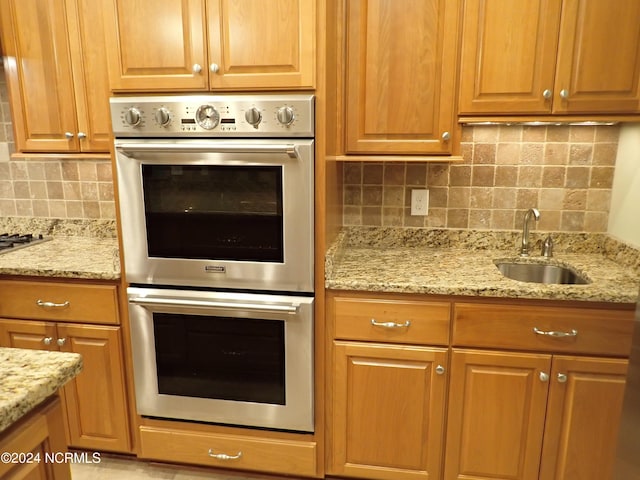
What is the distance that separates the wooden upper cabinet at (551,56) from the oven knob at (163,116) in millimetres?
1093

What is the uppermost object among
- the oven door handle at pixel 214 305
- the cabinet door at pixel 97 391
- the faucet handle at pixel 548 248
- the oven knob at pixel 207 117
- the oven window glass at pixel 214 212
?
the oven knob at pixel 207 117

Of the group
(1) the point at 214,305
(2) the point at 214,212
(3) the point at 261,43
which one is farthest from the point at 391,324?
(3) the point at 261,43

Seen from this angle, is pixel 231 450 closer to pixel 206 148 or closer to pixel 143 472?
pixel 143 472

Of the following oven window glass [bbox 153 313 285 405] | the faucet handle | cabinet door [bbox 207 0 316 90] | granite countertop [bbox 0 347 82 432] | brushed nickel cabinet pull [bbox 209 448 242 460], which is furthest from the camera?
the faucet handle

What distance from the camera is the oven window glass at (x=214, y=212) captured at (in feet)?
5.68

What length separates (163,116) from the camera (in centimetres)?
170

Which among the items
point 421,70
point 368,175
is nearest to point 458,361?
point 368,175

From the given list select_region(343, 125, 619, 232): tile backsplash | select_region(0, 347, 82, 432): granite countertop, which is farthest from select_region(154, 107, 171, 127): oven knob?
select_region(0, 347, 82, 432): granite countertop

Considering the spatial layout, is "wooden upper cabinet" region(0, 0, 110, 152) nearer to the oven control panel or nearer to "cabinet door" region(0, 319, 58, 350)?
the oven control panel

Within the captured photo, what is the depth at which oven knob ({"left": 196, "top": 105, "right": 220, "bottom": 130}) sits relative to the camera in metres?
1.68

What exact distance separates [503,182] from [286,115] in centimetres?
109

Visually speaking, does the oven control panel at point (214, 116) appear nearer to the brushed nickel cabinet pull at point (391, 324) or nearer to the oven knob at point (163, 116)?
the oven knob at point (163, 116)

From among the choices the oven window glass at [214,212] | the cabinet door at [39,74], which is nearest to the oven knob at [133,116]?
the oven window glass at [214,212]

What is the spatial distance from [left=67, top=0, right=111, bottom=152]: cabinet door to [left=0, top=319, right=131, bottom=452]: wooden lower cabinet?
79cm
